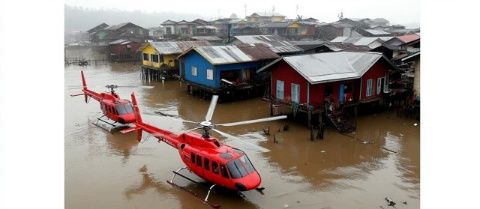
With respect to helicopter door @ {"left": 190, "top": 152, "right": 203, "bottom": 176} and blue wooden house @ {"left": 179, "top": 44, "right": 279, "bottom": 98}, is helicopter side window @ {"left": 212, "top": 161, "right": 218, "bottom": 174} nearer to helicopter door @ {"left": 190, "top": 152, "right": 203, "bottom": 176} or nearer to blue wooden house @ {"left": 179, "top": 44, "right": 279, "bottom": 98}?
helicopter door @ {"left": 190, "top": 152, "right": 203, "bottom": 176}

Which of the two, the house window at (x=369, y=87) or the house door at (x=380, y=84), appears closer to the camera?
the house window at (x=369, y=87)

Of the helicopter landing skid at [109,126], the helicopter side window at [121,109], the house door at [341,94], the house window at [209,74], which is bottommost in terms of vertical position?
the helicopter landing skid at [109,126]

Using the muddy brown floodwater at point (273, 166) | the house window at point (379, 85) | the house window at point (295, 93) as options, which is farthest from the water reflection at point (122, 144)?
the house window at point (379, 85)

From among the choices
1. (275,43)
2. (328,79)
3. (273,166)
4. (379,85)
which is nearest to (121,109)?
(273,166)

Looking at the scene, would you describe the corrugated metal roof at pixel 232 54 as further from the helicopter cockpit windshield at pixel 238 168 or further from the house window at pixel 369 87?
the helicopter cockpit windshield at pixel 238 168

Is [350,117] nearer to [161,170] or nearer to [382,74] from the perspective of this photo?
[382,74]

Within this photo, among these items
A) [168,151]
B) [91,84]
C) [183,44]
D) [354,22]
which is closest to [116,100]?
[168,151]
